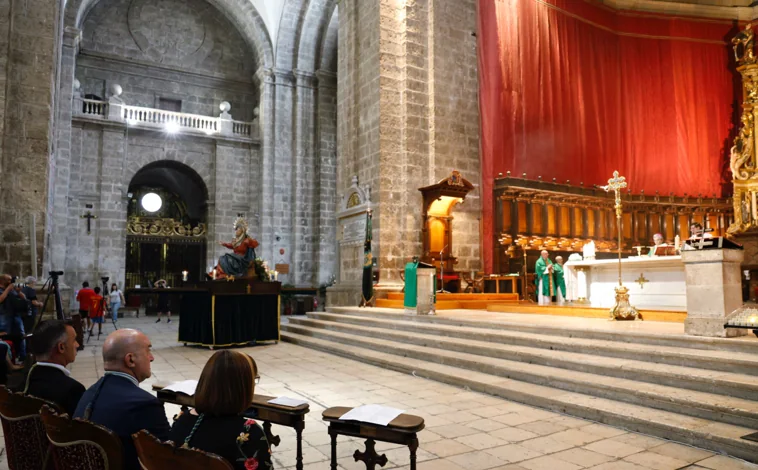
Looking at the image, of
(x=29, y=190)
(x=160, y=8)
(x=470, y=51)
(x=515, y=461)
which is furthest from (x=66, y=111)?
(x=515, y=461)

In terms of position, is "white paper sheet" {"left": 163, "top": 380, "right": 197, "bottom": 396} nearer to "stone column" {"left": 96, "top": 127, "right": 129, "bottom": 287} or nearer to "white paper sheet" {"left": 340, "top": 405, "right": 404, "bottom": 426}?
"white paper sheet" {"left": 340, "top": 405, "right": 404, "bottom": 426}

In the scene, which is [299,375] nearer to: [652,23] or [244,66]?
[652,23]

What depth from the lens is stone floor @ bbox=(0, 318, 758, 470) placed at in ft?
11.6

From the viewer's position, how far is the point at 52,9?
1041cm

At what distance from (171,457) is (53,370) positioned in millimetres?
1469

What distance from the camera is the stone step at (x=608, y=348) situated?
15.4 feet

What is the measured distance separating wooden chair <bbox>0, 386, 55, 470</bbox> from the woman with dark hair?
0.72m

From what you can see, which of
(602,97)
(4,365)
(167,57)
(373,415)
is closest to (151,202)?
(167,57)

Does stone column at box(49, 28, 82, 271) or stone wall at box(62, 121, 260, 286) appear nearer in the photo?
stone column at box(49, 28, 82, 271)

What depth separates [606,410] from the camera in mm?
4465

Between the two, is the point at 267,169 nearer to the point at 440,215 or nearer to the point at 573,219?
the point at 440,215

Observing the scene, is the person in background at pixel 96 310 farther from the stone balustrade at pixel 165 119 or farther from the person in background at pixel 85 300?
the stone balustrade at pixel 165 119

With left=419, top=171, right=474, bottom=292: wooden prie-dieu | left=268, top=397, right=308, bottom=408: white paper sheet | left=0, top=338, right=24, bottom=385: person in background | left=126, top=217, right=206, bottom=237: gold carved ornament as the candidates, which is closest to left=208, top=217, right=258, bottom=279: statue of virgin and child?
left=419, top=171, right=474, bottom=292: wooden prie-dieu

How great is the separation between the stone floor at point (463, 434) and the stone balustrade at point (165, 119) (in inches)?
527
